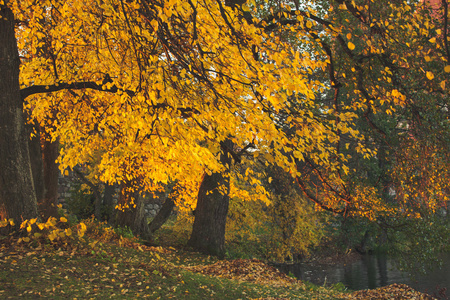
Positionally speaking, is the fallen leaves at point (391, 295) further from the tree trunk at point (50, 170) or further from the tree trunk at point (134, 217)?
the tree trunk at point (50, 170)

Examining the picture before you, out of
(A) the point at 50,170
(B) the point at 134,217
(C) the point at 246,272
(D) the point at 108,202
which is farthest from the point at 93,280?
(D) the point at 108,202

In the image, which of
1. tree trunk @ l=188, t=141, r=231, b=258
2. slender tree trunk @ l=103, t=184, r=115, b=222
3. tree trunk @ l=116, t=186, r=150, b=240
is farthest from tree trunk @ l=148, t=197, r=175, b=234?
tree trunk @ l=188, t=141, r=231, b=258

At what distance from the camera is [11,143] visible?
6773 millimetres

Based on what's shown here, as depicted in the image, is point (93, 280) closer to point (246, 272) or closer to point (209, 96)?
point (209, 96)

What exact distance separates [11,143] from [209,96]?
366 cm

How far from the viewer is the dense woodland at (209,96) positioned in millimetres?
5262

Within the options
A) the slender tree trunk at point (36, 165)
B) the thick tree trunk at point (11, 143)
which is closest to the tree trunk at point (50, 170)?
the slender tree trunk at point (36, 165)

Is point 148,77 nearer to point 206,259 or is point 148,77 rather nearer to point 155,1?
point 155,1

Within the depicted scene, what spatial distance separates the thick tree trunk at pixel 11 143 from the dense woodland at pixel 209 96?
0.02m

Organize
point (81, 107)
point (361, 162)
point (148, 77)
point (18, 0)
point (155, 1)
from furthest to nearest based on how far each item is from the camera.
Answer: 1. point (361, 162)
2. point (81, 107)
3. point (18, 0)
4. point (148, 77)
5. point (155, 1)

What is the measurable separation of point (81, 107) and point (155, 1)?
5249mm

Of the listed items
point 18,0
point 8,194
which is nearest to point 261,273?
point 8,194

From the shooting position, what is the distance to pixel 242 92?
6609mm

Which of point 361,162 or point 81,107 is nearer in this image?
point 81,107
